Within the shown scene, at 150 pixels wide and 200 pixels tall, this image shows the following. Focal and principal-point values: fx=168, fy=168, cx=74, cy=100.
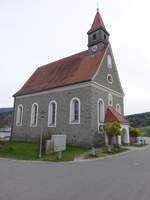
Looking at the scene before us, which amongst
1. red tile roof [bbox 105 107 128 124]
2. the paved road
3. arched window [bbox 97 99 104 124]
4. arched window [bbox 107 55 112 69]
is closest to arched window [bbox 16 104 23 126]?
arched window [bbox 97 99 104 124]

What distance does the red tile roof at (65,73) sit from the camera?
20453 mm

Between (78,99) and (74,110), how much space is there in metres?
1.44

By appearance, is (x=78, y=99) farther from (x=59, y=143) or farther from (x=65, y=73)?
(x=59, y=143)

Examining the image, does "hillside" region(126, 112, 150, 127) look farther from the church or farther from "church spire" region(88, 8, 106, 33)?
"church spire" region(88, 8, 106, 33)

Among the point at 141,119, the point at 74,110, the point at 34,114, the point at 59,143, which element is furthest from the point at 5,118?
the point at 141,119

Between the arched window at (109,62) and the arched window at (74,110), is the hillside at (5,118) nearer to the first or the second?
the arched window at (74,110)

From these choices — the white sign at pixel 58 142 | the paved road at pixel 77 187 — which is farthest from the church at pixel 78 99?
the paved road at pixel 77 187

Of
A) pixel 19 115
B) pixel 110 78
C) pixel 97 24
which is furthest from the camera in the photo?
pixel 19 115

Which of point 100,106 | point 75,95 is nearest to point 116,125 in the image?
point 100,106

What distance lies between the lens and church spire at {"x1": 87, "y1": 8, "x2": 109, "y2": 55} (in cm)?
2266

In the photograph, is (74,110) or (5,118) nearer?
(74,110)

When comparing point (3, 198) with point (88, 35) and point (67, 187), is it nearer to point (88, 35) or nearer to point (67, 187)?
point (67, 187)

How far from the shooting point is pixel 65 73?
22969 mm

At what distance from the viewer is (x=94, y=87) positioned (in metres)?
19.2
